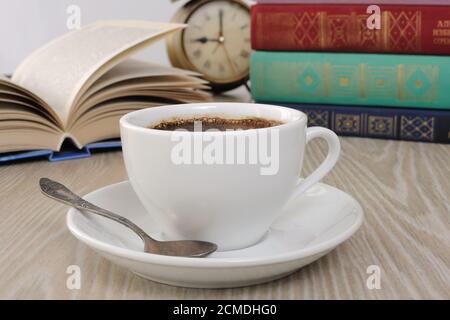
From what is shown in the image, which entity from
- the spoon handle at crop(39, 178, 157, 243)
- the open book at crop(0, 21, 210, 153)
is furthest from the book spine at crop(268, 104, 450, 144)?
the spoon handle at crop(39, 178, 157, 243)

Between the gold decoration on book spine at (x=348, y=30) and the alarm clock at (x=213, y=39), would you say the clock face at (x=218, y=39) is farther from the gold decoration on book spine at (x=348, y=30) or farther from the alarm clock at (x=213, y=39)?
the gold decoration on book spine at (x=348, y=30)

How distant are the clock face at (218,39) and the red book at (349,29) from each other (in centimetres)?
24

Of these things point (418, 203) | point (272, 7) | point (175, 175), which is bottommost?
point (418, 203)

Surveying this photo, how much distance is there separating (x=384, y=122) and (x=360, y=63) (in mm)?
109

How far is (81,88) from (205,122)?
395mm

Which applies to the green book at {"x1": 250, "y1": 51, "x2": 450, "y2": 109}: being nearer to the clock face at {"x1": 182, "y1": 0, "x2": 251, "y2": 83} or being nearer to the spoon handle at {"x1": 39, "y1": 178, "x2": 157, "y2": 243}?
the clock face at {"x1": 182, "y1": 0, "x2": 251, "y2": 83}

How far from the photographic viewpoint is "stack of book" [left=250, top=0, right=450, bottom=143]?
3.63ft

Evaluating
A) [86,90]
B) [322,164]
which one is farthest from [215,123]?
[86,90]

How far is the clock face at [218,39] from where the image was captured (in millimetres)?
1478

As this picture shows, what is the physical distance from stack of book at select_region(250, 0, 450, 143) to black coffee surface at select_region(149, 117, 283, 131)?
498mm

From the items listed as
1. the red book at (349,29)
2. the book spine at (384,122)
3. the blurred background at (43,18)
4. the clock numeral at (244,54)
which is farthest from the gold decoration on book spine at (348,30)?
the blurred background at (43,18)

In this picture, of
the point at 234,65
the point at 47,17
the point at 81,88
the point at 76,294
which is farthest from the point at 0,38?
the point at 76,294

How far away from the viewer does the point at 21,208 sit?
2.77 ft

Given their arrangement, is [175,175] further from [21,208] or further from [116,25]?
[116,25]
